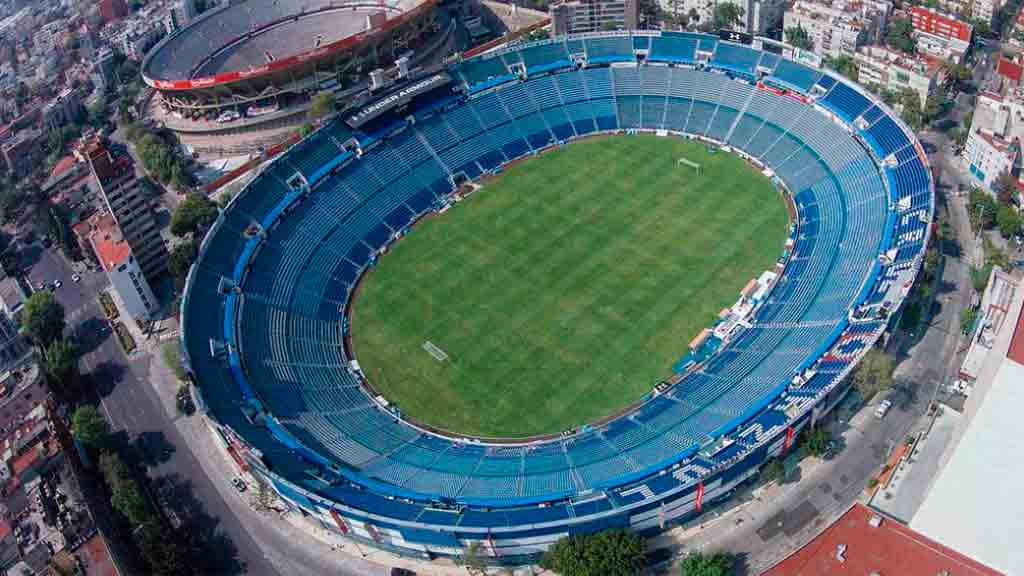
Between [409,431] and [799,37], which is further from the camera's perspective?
[799,37]

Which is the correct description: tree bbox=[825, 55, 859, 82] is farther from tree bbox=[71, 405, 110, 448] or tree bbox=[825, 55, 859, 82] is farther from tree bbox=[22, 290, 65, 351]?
tree bbox=[22, 290, 65, 351]

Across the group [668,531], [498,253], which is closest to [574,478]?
[668,531]

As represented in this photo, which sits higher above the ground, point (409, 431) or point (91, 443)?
point (91, 443)

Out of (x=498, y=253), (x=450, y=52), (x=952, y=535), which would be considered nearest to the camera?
(x=952, y=535)

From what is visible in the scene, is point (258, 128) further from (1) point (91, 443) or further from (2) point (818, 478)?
(2) point (818, 478)

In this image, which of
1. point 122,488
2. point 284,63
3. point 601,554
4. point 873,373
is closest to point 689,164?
point 873,373

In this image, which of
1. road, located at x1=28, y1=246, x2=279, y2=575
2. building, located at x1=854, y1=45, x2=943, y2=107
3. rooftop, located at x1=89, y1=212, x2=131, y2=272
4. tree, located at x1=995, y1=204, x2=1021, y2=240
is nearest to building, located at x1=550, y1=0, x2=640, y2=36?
building, located at x1=854, y1=45, x2=943, y2=107
